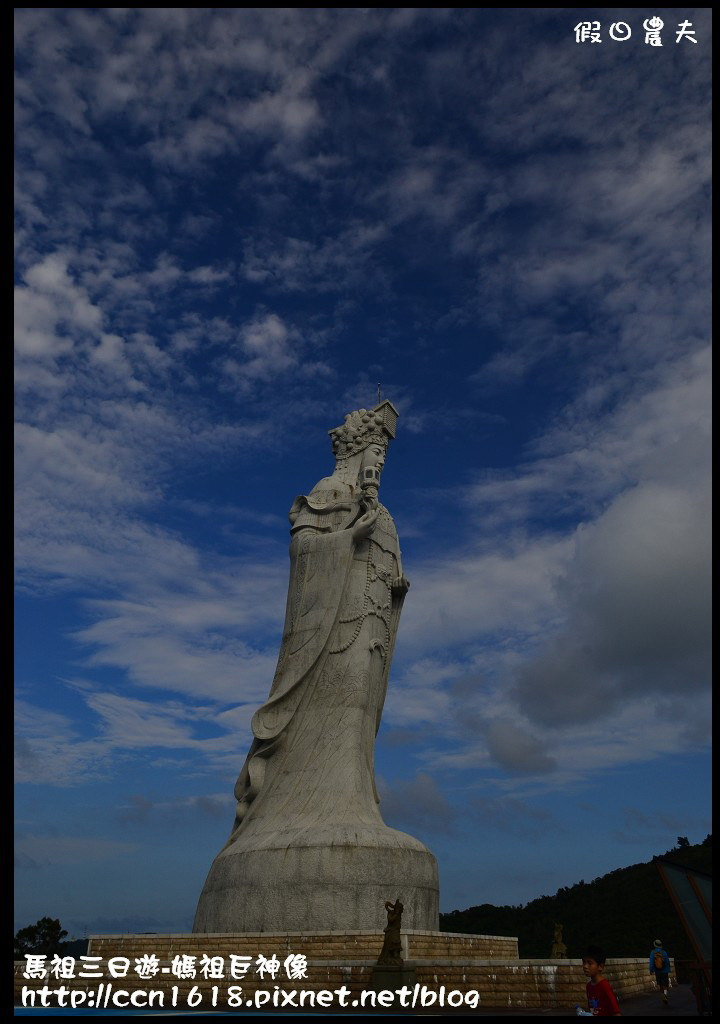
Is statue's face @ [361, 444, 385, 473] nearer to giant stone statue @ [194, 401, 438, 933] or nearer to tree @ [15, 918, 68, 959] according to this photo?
giant stone statue @ [194, 401, 438, 933]

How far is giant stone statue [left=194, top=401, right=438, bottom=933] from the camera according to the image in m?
12.4

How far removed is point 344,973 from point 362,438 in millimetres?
10022

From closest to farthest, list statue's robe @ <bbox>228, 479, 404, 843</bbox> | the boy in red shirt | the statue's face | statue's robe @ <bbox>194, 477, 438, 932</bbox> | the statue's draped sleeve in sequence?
the boy in red shirt
statue's robe @ <bbox>194, 477, 438, 932</bbox>
statue's robe @ <bbox>228, 479, 404, 843</bbox>
the statue's draped sleeve
the statue's face

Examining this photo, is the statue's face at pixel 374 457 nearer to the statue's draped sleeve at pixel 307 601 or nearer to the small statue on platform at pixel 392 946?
the statue's draped sleeve at pixel 307 601

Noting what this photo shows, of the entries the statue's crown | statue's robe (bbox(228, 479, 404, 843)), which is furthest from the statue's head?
statue's robe (bbox(228, 479, 404, 843))

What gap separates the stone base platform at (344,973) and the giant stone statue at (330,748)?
0.91 metres

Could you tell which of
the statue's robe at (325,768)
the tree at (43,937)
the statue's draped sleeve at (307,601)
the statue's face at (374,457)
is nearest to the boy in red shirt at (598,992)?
the statue's robe at (325,768)

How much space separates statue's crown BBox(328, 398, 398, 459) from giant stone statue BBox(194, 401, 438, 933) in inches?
1.0

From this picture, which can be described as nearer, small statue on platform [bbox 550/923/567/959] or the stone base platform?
the stone base platform

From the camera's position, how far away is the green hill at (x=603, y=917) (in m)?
25.6

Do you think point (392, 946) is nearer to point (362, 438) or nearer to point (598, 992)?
point (598, 992)

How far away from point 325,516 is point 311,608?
189 centimetres

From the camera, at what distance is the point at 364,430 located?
1733 centimetres
